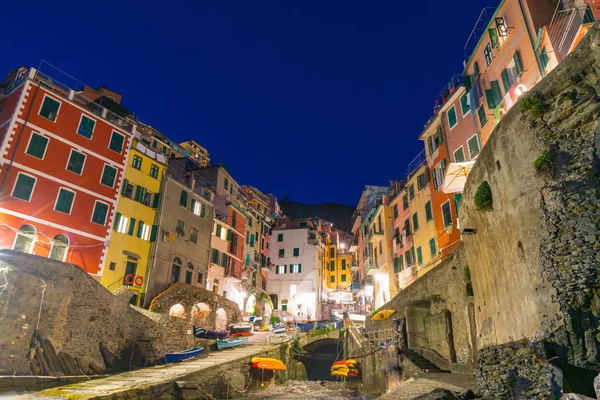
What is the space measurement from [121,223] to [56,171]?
6.41 m

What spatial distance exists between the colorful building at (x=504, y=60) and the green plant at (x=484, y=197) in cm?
980

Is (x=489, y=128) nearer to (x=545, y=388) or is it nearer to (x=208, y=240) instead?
(x=545, y=388)

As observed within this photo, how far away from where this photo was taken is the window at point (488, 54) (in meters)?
23.7

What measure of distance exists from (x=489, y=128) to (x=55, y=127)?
31137 millimetres

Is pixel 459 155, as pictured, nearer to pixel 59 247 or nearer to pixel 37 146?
pixel 59 247

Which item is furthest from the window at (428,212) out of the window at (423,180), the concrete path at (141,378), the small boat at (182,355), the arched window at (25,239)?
the arched window at (25,239)

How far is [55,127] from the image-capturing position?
27172 mm

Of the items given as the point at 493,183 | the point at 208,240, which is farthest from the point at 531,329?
the point at 208,240

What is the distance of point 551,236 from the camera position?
923 centimetres

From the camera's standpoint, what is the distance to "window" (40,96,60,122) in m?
26.7

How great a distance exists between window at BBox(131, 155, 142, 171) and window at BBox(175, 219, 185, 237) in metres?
6.53

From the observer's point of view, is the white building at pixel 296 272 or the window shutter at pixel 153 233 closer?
the window shutter at pixel 153 233

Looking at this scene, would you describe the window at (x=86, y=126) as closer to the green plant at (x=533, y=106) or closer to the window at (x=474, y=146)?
the window at (x=474, y=146)

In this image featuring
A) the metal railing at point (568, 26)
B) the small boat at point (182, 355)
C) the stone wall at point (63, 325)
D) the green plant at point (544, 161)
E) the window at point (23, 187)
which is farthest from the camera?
the small boat at point (182, 355)
